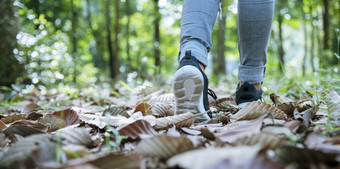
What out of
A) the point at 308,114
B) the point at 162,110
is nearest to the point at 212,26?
the point at 162,110

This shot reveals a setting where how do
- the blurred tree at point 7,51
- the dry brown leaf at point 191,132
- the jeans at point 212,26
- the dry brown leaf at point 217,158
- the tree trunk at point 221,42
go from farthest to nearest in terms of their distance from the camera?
the tree trunk at point 221,42 < the blurred tree at point 7,51 < the jeans at point 212,26 < the dry brown leaf at point 191,132 < the dry brown leaf at point 217,158

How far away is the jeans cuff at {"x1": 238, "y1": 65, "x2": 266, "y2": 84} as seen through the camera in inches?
75.2

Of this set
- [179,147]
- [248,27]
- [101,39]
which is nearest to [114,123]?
[179,147]

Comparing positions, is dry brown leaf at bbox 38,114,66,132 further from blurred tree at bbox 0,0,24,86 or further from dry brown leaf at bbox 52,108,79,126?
blurred tree at bbox 0,0,24,86

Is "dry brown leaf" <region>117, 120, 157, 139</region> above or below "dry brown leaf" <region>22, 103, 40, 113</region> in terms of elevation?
above

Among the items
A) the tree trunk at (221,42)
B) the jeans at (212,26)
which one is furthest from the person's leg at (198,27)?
the tree trunk at (221,42)

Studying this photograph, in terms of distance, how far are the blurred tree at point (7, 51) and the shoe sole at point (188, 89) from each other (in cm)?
349

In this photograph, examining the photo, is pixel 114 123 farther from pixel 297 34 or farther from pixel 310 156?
pixel 297 34

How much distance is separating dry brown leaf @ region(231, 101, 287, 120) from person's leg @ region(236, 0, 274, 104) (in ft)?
1.68

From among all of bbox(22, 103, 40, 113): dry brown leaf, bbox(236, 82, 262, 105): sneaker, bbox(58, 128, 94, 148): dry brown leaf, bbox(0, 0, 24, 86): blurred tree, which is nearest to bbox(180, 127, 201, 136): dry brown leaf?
bbox(58, 128, 94, 148): dry brown leaf

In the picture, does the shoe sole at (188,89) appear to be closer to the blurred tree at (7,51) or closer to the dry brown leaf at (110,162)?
the dry brown leaf at (110,162)

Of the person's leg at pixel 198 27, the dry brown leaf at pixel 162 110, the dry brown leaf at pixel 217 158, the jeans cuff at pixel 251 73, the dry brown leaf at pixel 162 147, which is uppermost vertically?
the person's leg at pixel 198 27

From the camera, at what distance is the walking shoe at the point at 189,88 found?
1.42m

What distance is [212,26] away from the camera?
5.55ft
